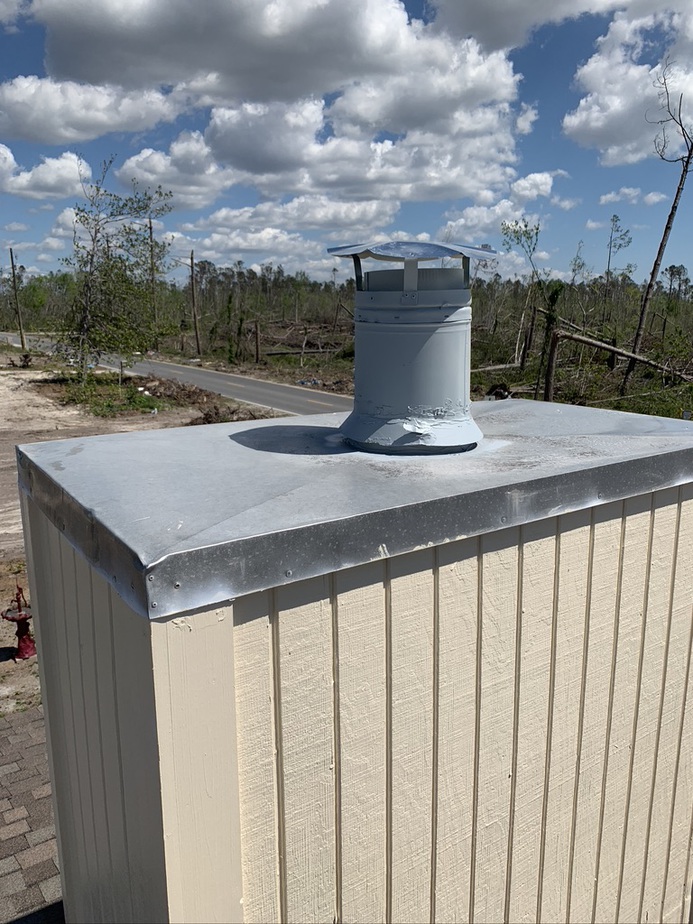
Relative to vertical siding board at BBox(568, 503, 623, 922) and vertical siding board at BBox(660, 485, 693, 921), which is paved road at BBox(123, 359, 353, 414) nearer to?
vertical siding board at BBox(660, 485, 693, 921)

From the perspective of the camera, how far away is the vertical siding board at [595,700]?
6.63 feet

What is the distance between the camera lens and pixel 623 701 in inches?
85.7

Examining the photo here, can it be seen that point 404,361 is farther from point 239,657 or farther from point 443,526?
point 239,657

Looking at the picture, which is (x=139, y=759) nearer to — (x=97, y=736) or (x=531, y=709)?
(x=97, y=736)

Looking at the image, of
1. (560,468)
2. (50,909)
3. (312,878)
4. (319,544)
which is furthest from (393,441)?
(50,909)

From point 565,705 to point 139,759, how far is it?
47.6 inches

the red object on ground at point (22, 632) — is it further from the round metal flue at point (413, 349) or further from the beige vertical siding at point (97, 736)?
the round metal flue at point (413, 349)

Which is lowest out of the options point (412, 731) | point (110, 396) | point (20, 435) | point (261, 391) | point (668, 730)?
point (20, 435)

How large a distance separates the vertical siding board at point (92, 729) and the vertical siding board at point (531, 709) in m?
1.11

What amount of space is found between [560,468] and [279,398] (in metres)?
19.8

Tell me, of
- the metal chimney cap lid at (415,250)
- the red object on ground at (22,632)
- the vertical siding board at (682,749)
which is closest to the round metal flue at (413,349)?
the metal chimney cap lid at (415,250)

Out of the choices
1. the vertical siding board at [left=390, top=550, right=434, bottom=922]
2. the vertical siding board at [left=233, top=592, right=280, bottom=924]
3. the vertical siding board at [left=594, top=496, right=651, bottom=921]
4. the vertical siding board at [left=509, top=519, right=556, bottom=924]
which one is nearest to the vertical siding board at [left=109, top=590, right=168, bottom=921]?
the vertical siding board at [left=233, top=592, right=280, bottom=924]

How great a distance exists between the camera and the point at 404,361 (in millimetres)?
2156

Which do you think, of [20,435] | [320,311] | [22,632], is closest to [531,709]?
[22,632]
